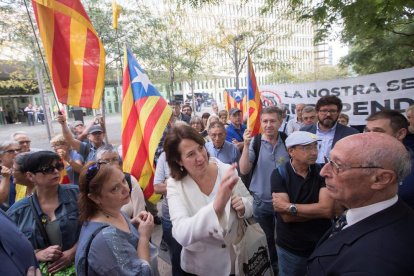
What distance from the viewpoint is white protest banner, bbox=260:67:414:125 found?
5234 mm

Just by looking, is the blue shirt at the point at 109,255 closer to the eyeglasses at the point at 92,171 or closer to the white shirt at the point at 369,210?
the eyeglasses at the point at 92,171

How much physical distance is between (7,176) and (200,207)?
183 cm

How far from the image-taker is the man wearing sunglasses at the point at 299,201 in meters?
2.19

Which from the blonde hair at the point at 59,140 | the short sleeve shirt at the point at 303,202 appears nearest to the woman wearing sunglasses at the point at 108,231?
the short sleeve shirt at the point at 303,202

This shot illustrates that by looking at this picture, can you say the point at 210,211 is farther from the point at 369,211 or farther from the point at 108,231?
the point at 369,211

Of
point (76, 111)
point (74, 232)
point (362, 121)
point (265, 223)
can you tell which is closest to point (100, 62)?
point (74, 232)

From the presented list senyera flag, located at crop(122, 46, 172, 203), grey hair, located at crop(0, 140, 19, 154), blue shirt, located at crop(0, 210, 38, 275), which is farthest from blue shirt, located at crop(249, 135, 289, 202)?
grey hair, located at crop(0, 140, 19, 154)

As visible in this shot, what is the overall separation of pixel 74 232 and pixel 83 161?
2114mm

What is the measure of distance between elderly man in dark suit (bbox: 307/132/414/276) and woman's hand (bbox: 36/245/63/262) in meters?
1.62

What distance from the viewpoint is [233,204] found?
6.31ft

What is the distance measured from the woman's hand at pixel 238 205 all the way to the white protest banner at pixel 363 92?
484 centimetres

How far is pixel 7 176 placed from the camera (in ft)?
8.32

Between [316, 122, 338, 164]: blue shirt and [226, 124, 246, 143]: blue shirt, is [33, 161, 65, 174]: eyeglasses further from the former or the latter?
[226, 124, 246, 143]: blue shirt

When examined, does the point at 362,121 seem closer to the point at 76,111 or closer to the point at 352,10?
the point at 352,10
